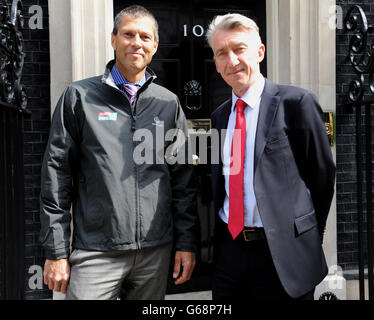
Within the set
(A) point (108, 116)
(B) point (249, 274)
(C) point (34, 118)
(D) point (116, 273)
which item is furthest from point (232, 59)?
(C) point (34, 118)

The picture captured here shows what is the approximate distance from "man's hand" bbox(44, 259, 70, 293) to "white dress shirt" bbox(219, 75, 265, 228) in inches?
35.1

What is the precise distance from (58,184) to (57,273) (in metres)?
0.47

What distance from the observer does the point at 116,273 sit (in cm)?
226

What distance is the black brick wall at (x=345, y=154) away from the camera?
166 inches

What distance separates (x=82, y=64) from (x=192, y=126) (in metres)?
1.21

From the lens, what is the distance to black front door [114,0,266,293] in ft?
13.6

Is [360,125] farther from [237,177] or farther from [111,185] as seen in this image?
[111,185]

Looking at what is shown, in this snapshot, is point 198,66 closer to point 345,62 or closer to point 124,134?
point 345,62

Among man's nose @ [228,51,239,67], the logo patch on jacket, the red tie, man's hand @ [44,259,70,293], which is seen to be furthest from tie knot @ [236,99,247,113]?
man's hand @ [44,259,70,293]

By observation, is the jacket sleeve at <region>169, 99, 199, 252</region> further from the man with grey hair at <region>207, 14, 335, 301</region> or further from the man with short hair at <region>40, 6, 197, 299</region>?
the man with grey hair at <region>207, 14, 335, 301</region>

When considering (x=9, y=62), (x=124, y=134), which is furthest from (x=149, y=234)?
(x=9, y=62)

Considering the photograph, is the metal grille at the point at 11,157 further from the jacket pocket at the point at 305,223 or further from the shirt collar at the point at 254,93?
the jacket pocket at the point at 305,223

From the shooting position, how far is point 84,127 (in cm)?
224

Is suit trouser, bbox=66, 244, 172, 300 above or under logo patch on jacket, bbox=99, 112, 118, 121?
under
